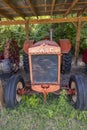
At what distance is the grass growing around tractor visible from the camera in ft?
12.7

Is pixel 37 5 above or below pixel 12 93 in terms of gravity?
above

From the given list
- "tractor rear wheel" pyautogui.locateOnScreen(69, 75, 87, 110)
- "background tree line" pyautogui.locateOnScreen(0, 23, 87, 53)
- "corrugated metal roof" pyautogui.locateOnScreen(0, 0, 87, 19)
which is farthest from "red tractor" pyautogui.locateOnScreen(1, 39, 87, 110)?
"background tree line" pyautogui.locateOnScreen(0, 23, 87, 53)

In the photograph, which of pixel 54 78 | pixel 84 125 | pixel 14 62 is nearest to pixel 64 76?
pixel 14 62

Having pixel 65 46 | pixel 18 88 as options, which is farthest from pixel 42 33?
pixel 18 88

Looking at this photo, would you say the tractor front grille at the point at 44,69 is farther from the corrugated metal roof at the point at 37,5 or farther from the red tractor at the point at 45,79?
the corrugated metal roof at the point at 37,5

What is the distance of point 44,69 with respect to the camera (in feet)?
14.5

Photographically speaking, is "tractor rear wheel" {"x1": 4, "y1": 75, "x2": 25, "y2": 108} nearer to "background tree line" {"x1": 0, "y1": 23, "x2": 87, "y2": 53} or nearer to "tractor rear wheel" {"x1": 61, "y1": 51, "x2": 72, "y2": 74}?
"tractor rear wheel" {"x1": 61, "y1": 51, "x2": 72, "y2": 74}

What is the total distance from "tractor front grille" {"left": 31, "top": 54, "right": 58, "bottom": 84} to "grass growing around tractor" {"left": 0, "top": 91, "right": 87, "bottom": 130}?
393 mm

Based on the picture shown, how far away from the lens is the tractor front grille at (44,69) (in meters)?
4.34

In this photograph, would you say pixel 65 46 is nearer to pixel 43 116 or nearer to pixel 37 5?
pixel 37 5

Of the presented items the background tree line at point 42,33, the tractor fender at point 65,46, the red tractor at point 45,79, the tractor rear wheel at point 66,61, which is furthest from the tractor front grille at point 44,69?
the background tree line at point 42,33

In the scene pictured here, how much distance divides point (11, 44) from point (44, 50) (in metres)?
2.89

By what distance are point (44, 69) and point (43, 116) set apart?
93cm

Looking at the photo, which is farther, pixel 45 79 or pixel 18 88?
pixel 18 88
